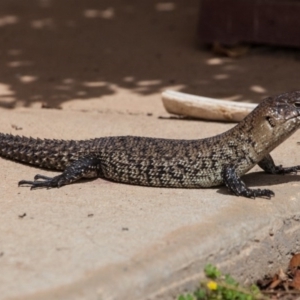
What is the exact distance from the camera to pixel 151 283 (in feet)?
16.0

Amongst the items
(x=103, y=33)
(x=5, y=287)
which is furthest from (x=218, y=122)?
(x=103, y=33)

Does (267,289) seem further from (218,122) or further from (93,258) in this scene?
(218,122)

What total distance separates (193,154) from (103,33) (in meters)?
7.88

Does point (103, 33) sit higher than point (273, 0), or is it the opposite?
point (273, 0)

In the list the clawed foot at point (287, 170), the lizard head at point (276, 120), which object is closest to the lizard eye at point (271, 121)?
the lizard head at point (276, 120)

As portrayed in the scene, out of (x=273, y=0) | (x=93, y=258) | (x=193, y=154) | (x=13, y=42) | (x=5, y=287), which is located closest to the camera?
(x=5, y=287)

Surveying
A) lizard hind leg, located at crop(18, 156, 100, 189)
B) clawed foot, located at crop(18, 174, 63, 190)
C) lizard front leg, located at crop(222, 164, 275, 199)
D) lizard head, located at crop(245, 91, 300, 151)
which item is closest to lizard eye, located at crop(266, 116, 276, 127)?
lizard head, located at crop(245, 91, 300, 151)

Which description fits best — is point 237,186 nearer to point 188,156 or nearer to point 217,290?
point 188,156

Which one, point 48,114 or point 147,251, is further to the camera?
point 48,114

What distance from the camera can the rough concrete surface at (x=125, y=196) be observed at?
4.93 meters

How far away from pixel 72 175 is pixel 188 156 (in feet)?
3.39

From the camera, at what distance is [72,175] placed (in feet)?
21.9

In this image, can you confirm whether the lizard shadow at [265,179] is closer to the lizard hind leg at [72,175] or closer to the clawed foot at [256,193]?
the clawed foot at [256,193]

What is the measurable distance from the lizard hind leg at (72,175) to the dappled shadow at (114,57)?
3.42 m
